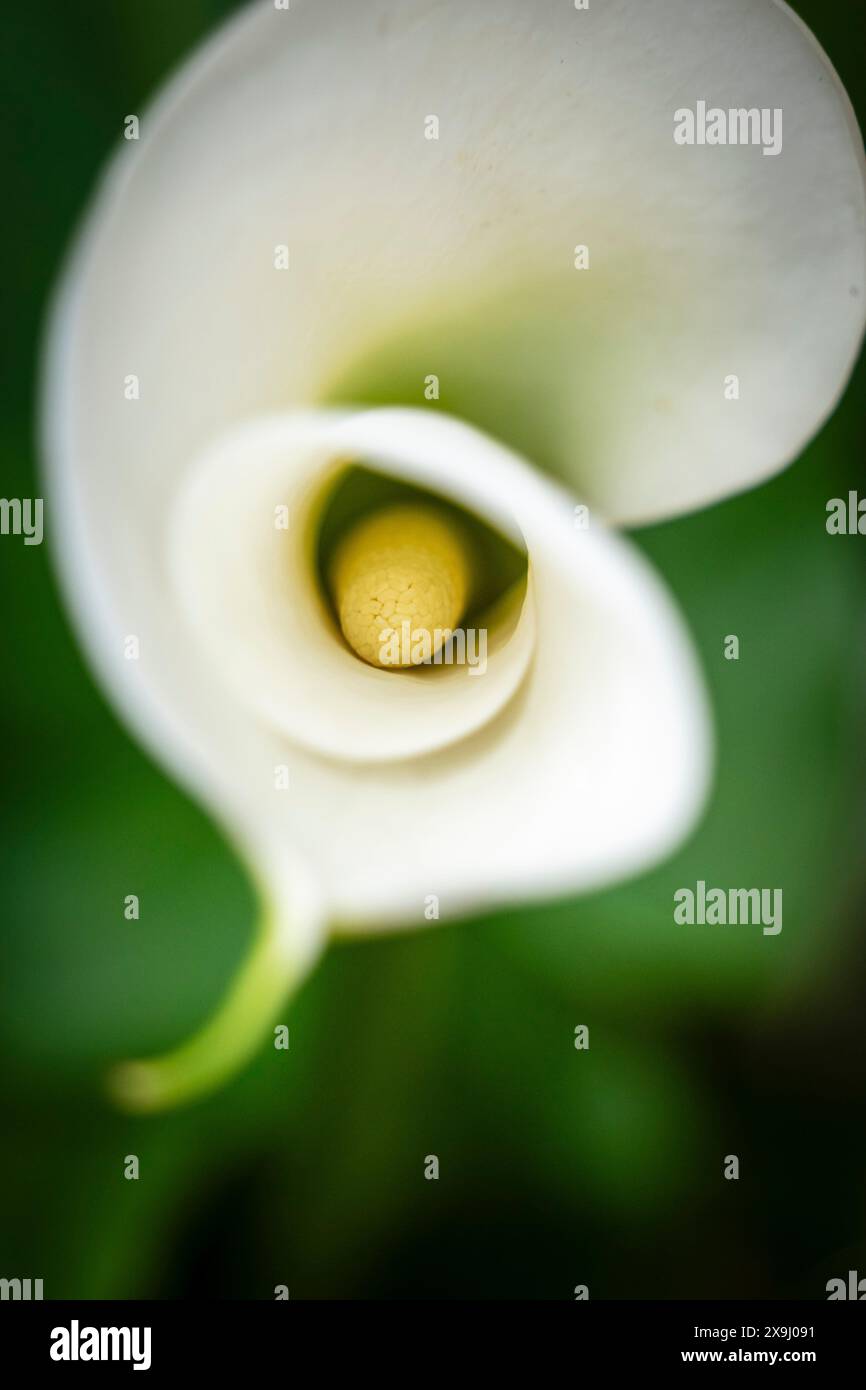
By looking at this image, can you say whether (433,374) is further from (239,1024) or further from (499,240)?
(239,1024)

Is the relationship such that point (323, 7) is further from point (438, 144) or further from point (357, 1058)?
point (357, 1058)

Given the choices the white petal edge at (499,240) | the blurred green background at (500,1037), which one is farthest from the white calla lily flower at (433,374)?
the blurred green background at (500,1037)

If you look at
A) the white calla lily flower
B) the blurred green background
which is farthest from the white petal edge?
the blurred green background

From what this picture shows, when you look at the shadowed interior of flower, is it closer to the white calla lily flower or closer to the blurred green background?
the white calla lily flower

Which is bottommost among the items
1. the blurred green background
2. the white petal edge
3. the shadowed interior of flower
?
the blurred green background

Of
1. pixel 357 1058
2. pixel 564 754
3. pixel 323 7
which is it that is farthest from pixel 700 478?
pixel 357 1058
